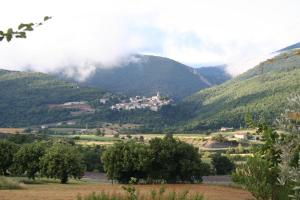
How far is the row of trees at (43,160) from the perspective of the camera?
6538 centimetres

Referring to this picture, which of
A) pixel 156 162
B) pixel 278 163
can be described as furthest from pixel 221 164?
pixel 278 163

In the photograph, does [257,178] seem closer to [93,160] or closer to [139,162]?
[139,162]

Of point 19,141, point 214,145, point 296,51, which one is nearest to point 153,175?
point 19,141

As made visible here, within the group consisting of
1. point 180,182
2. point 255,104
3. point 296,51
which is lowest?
point 180,182

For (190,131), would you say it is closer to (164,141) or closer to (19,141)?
(19,141)

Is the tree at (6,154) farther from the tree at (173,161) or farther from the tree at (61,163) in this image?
the tree at (173,161)

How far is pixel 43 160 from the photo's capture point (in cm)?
6619

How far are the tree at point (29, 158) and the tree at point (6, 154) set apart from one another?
313 cm

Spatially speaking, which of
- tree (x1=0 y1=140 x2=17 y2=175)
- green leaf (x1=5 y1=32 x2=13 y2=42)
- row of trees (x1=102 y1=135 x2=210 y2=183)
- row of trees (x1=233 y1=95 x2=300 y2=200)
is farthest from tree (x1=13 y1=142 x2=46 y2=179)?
green leaf (x1=5 y1=32 x2=13 y2=42)

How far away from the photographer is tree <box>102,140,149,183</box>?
203 ft

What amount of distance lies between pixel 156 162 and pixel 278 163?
5594 cm

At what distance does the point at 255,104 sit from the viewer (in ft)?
581

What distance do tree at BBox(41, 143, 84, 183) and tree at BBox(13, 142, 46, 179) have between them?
3.15 meters

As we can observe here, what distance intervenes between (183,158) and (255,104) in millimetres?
119020
